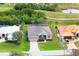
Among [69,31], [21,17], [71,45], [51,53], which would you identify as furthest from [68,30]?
[21,17]

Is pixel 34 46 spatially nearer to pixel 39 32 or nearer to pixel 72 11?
pixel 39 32

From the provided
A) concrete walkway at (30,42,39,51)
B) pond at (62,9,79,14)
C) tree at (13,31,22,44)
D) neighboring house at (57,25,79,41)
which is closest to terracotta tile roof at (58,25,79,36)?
neighboring house at (57,25,79,41)

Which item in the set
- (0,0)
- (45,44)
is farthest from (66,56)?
(0,0)

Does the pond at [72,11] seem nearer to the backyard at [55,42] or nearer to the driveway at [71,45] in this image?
the backyard at [55,42]

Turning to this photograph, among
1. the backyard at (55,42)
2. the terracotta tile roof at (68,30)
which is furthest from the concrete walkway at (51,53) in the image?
the terracotta tile roof at (68,30)

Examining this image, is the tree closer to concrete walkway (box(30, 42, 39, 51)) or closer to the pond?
concrete walkway (box(30, 42, 39, 51))

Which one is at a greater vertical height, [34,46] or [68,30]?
[68,30]
